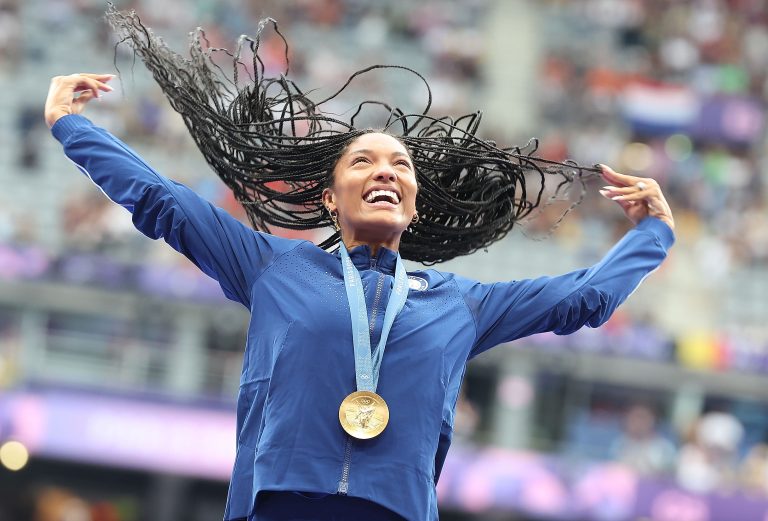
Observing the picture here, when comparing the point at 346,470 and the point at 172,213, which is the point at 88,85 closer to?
the point at 172,213

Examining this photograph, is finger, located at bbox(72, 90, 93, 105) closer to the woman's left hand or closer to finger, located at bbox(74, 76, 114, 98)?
finger, located at bbox(74, 76, 114, 98)

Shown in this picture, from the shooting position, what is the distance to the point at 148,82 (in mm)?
17531

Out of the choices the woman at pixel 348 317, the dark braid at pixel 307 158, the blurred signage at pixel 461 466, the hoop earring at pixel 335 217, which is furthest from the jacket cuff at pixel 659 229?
the blurred signage at pixel 461 466

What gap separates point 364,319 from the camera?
402 cm

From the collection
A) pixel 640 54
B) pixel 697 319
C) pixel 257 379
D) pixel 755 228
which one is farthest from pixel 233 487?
pixel 640 54

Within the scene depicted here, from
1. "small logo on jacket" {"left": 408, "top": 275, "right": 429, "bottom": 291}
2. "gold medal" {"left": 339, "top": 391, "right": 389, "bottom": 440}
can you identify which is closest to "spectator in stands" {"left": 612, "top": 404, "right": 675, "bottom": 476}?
"small logo on jacket" {"left": 408, "top": 275, "right": 429, "bottom": 291}

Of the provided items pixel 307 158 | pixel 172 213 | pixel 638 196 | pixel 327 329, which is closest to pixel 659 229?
pixel 638 196

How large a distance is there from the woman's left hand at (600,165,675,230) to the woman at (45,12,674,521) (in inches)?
4.7

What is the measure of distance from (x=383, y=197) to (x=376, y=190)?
3cm

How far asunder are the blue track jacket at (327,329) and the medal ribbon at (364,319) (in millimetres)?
30

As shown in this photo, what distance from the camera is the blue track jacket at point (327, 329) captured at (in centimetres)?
389

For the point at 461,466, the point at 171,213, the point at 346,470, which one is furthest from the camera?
the point at 461,466

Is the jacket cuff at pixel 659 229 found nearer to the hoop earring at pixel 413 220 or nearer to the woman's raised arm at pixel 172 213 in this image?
the hoop earring at pixel 413 220

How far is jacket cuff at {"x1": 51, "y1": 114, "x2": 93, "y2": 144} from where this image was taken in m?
4.23
